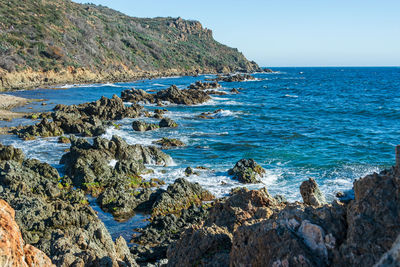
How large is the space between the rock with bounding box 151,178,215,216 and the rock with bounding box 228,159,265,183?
10.3 feet

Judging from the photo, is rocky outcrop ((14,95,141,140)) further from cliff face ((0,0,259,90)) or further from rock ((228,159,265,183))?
cliff face ((0,0,259,90))

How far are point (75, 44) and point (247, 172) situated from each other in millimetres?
77895

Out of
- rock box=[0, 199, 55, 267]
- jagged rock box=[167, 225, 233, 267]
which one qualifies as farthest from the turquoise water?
rock box=[0, 199, 55, 267]

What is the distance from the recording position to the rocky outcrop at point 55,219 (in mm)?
6777

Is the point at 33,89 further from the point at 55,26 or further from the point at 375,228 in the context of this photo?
the point at 375,228

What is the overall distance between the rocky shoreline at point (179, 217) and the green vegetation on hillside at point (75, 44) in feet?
158

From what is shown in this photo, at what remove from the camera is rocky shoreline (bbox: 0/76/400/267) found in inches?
163

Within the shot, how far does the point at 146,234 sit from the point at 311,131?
1018 inches

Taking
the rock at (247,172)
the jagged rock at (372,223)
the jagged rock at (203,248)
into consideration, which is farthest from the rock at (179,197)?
the jagged rock at (372,223)

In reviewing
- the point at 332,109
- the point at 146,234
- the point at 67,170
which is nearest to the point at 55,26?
the point at 332,109

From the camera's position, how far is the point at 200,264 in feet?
17.8

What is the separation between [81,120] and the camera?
32188mm

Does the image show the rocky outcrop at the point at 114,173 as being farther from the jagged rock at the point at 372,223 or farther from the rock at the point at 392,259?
the rock at the point at 392,259

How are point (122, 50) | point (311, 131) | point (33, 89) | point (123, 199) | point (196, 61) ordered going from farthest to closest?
point (196, 61) < point (122, 50) < point (33, 89) < point (311, 131) < point (123, 199)
